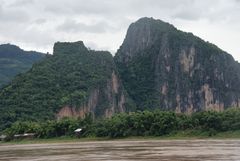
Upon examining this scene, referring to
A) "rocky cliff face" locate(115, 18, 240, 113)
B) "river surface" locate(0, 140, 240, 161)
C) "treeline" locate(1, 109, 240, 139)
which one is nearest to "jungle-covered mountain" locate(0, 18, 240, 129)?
"rocky cliff face" locate(115, 18, 240, 113)

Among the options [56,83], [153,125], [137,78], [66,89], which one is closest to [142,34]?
[137,78]

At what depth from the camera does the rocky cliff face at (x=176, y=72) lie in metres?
112

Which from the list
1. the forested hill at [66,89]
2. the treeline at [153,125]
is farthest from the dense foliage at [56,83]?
Result: the treeline at [153,125]

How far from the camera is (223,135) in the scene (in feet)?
172

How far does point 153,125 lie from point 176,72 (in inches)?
2285

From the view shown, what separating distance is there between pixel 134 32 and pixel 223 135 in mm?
71341

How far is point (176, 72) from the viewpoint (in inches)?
4496

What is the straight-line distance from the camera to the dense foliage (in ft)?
274

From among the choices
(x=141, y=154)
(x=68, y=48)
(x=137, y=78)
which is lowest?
(x=141, y=154)

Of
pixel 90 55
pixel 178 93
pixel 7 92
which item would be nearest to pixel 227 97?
pixel 178 93

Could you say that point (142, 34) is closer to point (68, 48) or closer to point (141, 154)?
point (68, 48)

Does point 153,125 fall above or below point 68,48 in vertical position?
below

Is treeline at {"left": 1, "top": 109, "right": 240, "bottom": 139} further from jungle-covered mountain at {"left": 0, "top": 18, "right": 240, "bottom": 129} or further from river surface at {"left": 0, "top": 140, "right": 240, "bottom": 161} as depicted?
jungle-covered mountain at {"left": 0, "top": 18, "right": 240, "bottom": 129}

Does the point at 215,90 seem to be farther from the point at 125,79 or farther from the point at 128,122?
the point at 128,122
